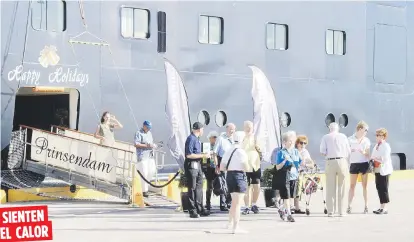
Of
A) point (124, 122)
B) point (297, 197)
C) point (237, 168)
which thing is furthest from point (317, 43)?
point (237, 168)

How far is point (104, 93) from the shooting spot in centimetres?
1839

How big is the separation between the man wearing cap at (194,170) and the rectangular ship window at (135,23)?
5.18 meters

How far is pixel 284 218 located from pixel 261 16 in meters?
8.05

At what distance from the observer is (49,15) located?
1775 cm

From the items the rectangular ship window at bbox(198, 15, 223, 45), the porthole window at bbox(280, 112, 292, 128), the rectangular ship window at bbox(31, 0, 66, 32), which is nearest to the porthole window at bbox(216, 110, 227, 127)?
the rectangular ship window at bbox(198, 15, 223, 45)

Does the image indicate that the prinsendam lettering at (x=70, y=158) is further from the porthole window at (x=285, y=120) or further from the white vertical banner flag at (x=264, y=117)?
the porthole window at (x=285, y=120)

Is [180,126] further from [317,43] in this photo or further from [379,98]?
[379,98]

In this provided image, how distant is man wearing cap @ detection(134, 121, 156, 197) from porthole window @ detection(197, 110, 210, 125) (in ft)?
10.2

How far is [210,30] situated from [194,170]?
6485mm

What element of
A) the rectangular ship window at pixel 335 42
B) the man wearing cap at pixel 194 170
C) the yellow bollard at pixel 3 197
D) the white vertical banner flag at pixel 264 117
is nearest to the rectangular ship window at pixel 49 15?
the yellow bollard at pixel 3 197

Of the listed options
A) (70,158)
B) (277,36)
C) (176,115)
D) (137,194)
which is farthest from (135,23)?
(137,194)

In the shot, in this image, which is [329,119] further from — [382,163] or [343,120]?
[382,163]

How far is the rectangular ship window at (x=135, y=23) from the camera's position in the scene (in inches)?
739

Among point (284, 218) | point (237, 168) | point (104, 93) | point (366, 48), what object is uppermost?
point (366, 48)
